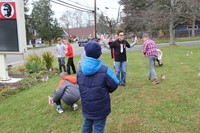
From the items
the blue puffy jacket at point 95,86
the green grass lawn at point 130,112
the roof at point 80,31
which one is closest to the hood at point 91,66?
the blue puffy jacket at point 95,86

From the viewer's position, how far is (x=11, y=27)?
29.4 feet

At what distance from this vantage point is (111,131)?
4438mm

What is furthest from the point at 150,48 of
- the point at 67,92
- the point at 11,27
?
the point at 11,27

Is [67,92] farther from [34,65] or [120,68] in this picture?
[34,65]

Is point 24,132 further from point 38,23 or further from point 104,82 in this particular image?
point 38,23

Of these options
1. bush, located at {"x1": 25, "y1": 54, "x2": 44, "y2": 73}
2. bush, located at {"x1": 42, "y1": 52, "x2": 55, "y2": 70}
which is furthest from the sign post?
bush, located at {"x1": 42, "y1": 52, "x2": 55, "y2": 70}

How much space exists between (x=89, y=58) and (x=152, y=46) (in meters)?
4.84

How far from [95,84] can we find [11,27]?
6799mm

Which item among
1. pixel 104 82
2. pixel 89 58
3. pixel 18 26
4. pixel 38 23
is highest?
pixel 38 23

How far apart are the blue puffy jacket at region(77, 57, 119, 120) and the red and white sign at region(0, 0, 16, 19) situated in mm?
6588

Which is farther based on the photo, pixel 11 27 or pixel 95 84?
pixel 11 27

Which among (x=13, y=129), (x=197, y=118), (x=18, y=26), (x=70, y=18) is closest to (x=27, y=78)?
(x=18, y=26)

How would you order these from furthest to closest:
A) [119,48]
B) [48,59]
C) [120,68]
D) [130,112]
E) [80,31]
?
[80,31] → [48,59] → [120,68] → [119,48] → [130,112]

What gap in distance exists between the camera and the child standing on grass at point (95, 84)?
322 cm
